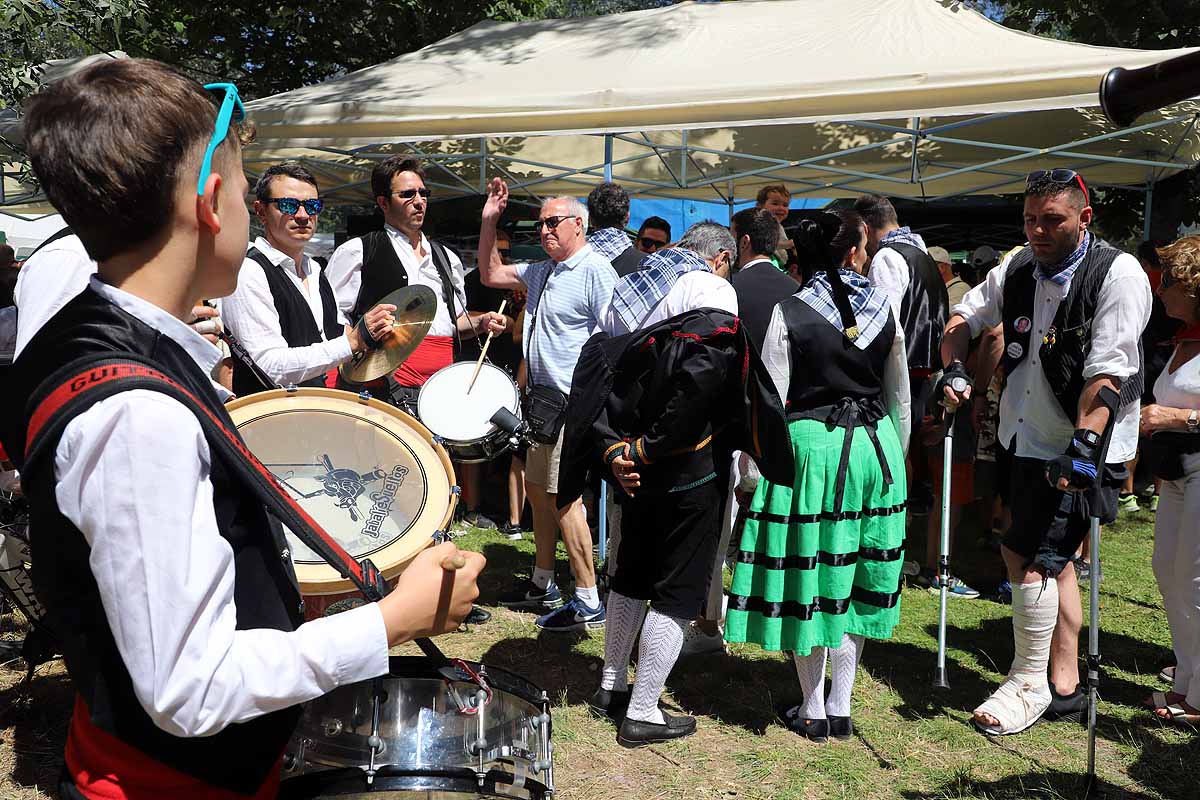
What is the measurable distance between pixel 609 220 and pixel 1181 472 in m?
2.99

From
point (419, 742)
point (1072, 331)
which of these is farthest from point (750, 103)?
point (419, 742)

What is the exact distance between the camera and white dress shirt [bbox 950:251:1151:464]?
3.59 metres

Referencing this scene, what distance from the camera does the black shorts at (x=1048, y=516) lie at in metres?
3.75

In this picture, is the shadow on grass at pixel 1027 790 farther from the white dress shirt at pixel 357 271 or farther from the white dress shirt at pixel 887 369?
the white dress shirt at pixel 357 271

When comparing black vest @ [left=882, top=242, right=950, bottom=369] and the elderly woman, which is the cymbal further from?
black vest @ [left=882, top=242, right=950, bottom=369]

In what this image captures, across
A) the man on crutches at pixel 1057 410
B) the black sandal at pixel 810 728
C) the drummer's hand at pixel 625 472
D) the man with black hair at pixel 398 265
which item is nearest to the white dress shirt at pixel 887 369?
the man on crutches at pixel 1057 410

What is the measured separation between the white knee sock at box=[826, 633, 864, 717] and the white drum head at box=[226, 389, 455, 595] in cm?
192

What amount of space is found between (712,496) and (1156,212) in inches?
337

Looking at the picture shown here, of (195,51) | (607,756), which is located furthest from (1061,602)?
(195,51)

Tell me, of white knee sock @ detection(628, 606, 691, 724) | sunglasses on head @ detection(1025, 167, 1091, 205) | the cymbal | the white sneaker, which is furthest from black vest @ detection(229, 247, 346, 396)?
sunglasses on head @ detection(1025, 167, 1091, 205)

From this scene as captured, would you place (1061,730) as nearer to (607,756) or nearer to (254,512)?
(607,756)

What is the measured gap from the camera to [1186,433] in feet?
12.6

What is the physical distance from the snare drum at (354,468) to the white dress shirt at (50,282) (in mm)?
518

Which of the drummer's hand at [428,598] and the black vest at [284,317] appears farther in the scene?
the black vest at [284,317]
